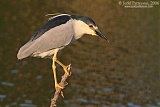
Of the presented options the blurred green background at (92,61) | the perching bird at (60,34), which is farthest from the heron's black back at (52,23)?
the blurred green background at (92,61)

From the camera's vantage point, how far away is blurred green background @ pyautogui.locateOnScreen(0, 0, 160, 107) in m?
19.4

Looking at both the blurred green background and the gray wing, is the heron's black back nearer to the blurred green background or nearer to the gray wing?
the gray wing

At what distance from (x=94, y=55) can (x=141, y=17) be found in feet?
25.9

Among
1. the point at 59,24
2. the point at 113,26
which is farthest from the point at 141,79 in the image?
the point at 59,24

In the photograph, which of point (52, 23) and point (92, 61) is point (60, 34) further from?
point (92, 61)

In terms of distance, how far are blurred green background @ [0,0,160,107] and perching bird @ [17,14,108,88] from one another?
8.80m

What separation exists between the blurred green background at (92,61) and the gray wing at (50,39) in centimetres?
878

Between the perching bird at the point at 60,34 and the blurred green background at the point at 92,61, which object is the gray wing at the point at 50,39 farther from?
the blurred green background at the point at 92,61

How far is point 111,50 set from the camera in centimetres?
2467

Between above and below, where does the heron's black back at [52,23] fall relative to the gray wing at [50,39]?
above

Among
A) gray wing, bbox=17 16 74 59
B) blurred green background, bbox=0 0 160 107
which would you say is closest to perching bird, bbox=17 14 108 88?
gray wing, bbox=17 16 74 59

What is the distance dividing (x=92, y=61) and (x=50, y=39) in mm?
13543

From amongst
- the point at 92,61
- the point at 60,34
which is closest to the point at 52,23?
the point at 60,34

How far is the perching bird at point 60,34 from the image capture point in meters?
9.34
